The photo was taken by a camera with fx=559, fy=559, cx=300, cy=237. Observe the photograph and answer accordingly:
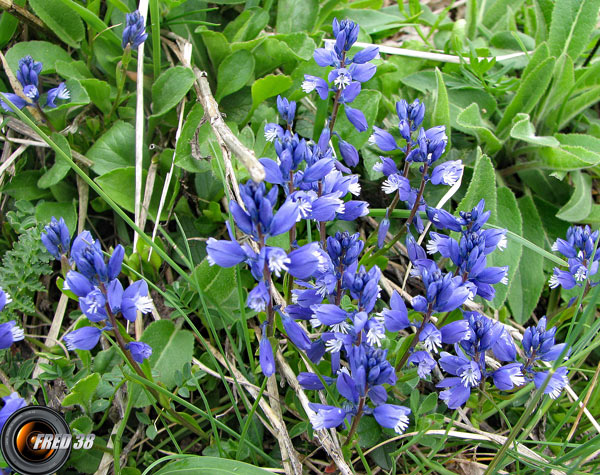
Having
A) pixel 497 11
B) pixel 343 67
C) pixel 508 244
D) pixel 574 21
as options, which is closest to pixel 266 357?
pixel 343 67

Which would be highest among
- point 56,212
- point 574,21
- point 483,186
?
point 574,21

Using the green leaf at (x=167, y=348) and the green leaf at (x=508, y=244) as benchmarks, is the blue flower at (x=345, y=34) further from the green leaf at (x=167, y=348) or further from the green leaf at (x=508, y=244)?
the green leaf at (x=167, y=348)

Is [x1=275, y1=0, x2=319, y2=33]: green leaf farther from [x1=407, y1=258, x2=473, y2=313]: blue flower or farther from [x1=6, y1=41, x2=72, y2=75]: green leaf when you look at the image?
[x1=407, y1=258, x2=473, y2=313]: blue flower

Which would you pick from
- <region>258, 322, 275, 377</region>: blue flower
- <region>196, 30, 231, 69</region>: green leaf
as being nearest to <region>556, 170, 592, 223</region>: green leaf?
<region>258, 322, 275, 377</region>: blue flower

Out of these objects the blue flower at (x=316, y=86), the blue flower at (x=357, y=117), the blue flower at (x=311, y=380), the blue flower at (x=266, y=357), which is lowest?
the blue flower at (x=311, y=380)

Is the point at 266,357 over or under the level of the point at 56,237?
under

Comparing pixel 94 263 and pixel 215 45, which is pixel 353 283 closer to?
pixel 94 263

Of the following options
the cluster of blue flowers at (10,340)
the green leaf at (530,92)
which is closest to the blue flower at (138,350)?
the cluster of blue flowers at (10,340)
